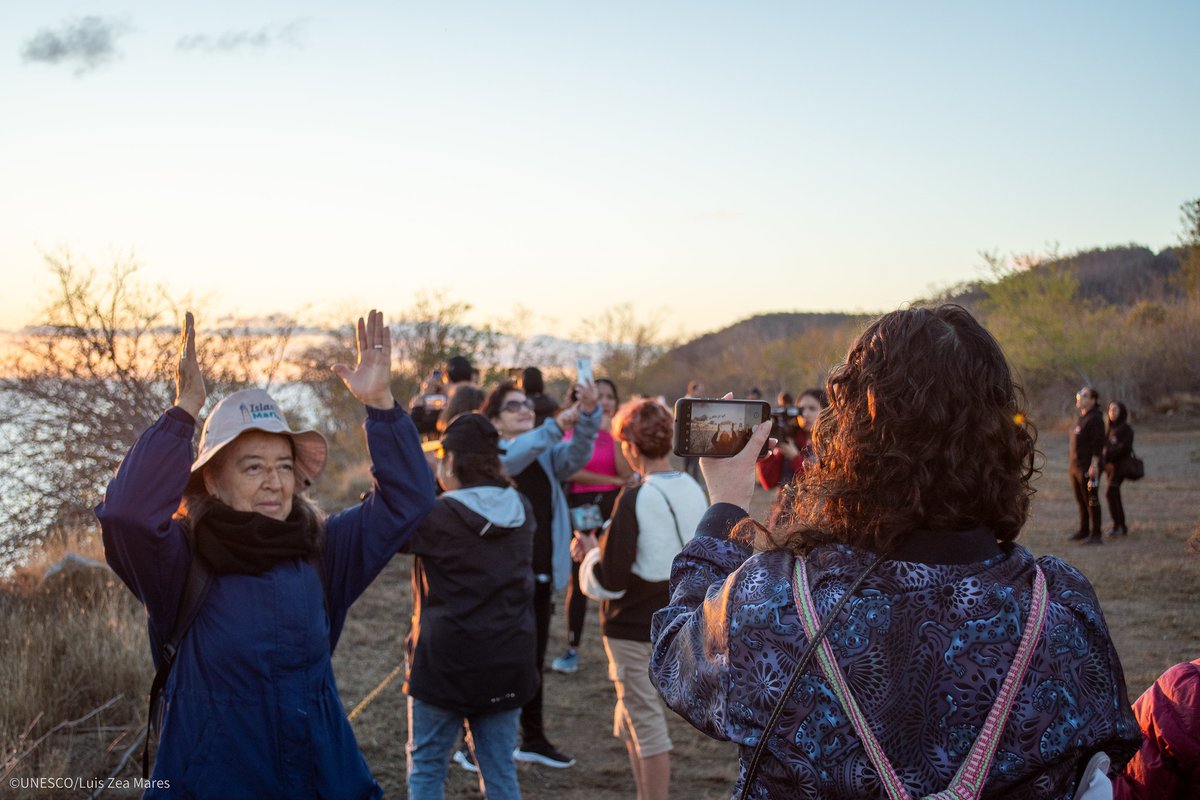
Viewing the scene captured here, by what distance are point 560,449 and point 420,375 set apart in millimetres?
17567

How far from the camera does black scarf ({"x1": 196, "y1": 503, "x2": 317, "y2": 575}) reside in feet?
9.23

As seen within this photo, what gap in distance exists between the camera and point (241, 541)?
2836mm

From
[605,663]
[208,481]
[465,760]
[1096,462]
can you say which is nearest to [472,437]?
[208,481]

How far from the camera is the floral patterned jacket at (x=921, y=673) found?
5.43 feet

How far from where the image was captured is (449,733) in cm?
414

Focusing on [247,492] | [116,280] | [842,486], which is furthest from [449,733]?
[116,280]

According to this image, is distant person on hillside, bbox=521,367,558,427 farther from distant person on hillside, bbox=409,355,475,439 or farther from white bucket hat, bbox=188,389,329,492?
white bucket hat, bbox=188,389,329,492

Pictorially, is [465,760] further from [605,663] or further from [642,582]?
[605,663]

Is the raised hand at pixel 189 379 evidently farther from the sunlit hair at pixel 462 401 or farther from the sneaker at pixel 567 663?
the sneaker at pixel 567 663

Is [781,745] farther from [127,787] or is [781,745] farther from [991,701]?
[127,787]

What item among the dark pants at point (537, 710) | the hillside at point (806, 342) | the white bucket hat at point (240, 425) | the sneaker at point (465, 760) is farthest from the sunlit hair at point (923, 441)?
the hillside at point (806, 342)

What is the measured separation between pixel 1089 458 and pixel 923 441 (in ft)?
42.8

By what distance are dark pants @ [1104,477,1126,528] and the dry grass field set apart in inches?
98.2

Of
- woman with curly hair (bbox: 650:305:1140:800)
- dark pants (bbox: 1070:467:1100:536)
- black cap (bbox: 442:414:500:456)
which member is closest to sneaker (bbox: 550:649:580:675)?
black cap (bbox: 442:414:500:456)
